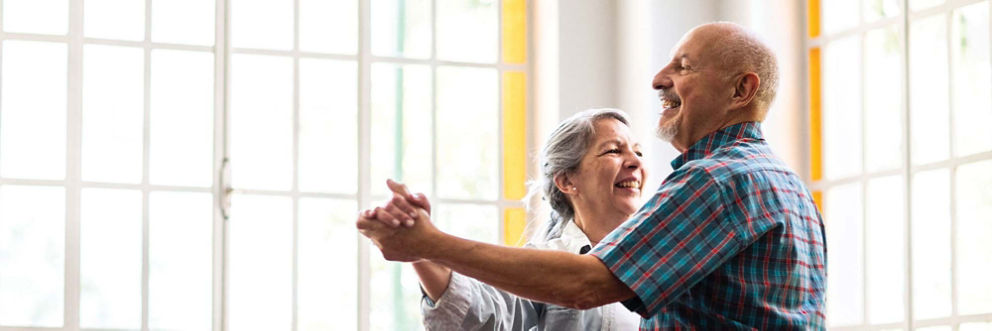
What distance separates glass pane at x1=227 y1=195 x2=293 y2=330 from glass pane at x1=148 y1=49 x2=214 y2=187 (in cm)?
21

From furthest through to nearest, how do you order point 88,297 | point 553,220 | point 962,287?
point 88,297 → point 962,287 → point 553,220

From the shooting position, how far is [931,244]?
199 inches

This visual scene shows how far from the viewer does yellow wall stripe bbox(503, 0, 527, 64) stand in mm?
6160

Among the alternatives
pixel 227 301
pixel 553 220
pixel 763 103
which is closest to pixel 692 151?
pixel 763 103

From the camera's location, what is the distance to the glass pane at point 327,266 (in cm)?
570

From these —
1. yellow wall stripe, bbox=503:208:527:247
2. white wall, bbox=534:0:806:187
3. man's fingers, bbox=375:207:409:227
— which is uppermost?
white wall, bbox=534:0:806:187

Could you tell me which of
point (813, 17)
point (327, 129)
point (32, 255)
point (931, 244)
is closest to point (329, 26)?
point (327, 129)

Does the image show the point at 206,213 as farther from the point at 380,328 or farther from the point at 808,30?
the point at 808,30

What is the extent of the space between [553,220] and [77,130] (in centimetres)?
213

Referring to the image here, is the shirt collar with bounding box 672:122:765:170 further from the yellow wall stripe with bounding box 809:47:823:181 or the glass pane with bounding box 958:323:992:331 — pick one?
the yellow wall stripe with bounding box 809:47:823:181

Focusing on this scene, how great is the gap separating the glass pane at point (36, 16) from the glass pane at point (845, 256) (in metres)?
2.81

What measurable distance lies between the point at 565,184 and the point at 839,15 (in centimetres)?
213

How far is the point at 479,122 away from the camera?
6.07 meters

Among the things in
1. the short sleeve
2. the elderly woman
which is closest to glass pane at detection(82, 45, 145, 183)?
the elderly woman
